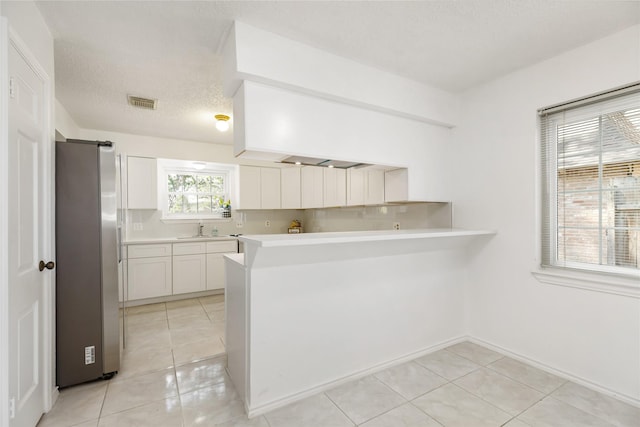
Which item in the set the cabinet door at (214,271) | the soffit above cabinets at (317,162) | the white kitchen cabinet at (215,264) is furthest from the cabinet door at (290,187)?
the soffit above cabinets at (317,162)

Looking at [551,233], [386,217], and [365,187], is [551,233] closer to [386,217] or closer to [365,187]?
[386,217]

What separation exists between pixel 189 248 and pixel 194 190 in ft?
3.51

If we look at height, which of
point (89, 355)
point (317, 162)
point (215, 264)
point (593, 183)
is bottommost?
point (89, 355)

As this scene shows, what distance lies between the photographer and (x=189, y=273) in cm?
433

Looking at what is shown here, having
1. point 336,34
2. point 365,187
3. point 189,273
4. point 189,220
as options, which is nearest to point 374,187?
point 365,187

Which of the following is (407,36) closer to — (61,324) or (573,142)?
(573,142)

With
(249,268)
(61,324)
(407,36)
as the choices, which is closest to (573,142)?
(407,36)

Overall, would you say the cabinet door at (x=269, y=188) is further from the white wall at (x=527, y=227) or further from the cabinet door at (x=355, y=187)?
the white wall at (x=527, y=227)

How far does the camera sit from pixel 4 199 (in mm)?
1310

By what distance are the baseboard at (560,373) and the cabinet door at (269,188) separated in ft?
11.2

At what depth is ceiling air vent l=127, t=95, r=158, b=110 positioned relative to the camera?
9.78 feet

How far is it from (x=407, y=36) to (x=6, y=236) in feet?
8.04

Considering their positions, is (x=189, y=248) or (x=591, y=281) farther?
(x=189, y=248)

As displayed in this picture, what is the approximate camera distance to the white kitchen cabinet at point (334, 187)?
3779 millimetres
